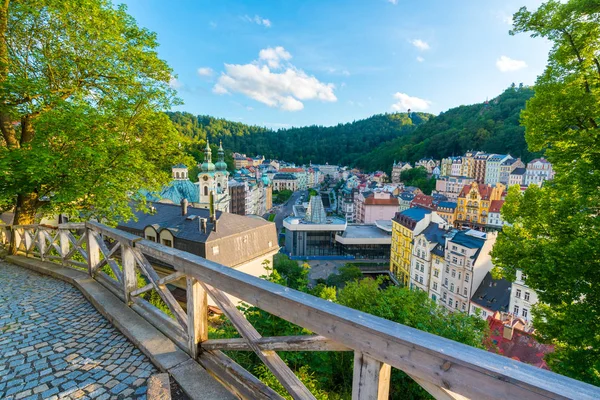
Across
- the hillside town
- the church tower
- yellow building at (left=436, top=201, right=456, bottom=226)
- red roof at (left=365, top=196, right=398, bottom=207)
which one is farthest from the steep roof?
yellow building at (left=436, top=201, right=456, bottom=226)

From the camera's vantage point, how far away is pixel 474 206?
5909 centimetres

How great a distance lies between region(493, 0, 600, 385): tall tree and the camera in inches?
245

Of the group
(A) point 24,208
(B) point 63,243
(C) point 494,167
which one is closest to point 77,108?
(B) point 63,243

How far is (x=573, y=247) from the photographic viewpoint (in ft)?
20.1

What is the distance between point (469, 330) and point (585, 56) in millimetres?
6701

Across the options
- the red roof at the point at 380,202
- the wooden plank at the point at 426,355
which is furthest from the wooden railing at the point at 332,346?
the red roof at the point at 380,202

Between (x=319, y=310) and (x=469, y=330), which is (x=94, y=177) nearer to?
(x=319, y=310)

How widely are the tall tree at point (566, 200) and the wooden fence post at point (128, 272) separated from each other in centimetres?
786

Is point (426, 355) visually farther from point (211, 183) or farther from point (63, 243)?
point (211, 183)

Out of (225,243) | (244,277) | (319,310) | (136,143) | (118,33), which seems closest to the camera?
(319,310)

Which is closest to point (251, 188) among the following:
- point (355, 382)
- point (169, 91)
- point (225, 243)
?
point (225, 243)

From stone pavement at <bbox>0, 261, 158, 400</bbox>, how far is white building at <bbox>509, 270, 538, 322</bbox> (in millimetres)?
26971

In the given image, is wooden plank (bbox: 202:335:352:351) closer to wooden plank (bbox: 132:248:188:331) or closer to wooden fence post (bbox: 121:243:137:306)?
wooden plank (bbox: 132:248:188:331)

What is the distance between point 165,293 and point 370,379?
256 cm
